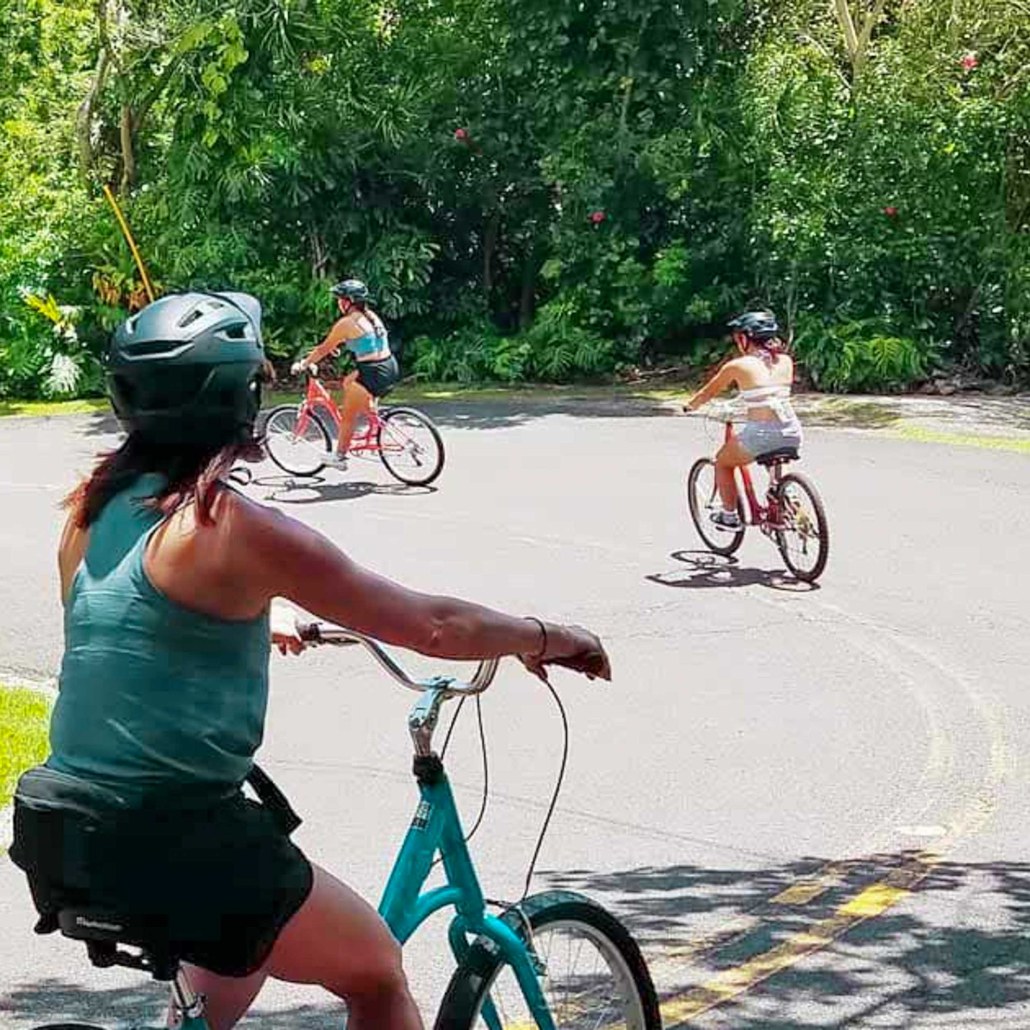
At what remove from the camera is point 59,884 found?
120 inches

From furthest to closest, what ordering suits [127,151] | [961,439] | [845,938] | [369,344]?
[127,151]
[961,439]
[369,344]
[845,938]

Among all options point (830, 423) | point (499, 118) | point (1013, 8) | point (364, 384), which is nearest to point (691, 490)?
point (364, 384)

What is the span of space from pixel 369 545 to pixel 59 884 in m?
10.7

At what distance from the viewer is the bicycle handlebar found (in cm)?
356

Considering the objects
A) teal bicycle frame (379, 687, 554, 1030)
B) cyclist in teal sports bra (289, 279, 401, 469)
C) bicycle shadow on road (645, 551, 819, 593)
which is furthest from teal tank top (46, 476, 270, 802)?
cyclist in teal sports bra (289, 279, 401, 469)

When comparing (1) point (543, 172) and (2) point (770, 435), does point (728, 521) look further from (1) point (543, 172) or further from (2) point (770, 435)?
(1) point (543, 172)

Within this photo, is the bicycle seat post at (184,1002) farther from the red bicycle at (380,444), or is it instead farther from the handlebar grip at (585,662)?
the red bicycle at (380,444)

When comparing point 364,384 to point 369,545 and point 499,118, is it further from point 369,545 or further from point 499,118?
point 499,118

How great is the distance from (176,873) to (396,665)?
2.41 ft

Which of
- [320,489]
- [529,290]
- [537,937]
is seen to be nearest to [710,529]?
[320,489]

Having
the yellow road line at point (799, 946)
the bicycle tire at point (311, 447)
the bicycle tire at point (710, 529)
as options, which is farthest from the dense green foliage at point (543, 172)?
the yellow road line at point (799, 946)

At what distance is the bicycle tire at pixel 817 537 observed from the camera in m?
12.0

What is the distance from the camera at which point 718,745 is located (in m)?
8.38

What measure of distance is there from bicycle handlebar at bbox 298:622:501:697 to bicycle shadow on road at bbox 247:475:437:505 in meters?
12.3
